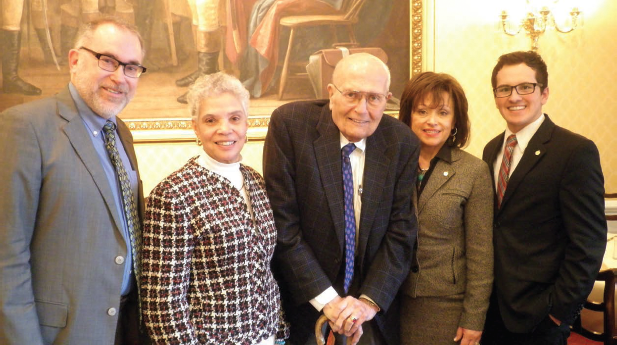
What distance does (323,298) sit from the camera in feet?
6.76

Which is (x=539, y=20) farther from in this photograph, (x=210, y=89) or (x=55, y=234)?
(x=55, y=234)

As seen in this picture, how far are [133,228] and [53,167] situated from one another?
1.23ft

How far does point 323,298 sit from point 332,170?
1.71 feet

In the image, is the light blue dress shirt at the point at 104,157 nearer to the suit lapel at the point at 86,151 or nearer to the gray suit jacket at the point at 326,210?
the suit lapel at the point at 86,151

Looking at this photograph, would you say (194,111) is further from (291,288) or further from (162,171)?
(162,171)

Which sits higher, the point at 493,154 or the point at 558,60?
the point at 558,60

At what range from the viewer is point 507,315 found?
2250 mm

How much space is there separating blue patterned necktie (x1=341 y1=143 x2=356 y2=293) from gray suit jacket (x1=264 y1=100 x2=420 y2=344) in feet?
0.09

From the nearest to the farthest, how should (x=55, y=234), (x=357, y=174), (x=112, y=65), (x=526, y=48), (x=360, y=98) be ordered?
(x=55, y=234), (x=112, y=65), (x=360, y=98), (x=357, y=174), (x=526, y=48)

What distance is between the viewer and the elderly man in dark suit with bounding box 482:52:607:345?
7.02 feet

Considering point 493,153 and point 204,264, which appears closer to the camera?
point 204,264

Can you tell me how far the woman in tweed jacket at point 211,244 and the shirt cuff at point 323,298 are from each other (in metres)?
0.22

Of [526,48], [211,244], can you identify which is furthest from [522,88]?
[526,48]

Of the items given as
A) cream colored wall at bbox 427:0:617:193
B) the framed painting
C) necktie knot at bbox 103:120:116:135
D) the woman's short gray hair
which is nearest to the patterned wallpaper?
cream colored wall at bbox 427:0:617:193
